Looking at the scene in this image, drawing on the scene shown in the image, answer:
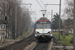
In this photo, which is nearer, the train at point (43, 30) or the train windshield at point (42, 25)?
the train at point (43, 30)

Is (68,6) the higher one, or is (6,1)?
(6,1)

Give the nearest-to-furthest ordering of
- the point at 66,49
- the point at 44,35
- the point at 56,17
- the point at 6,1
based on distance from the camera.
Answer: the point at 66,49 < the point at 44,35 < the point at 6,1 < the point at 56,17

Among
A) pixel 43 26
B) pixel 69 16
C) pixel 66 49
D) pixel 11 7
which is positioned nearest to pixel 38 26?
pixel 43 26

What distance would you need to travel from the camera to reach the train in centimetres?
2244

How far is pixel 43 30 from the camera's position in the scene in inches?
896

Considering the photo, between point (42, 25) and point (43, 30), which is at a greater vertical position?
point (42, 25)

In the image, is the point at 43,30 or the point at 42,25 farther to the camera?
the point at 42,25

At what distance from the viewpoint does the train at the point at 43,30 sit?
73.6 ft

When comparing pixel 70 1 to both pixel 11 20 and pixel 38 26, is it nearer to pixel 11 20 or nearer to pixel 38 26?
pixel 38 26

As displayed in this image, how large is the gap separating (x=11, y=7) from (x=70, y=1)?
562 inches

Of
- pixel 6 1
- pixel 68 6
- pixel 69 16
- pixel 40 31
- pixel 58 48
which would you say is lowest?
pixel 58 48

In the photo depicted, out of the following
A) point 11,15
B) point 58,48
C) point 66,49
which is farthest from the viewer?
point 11,15

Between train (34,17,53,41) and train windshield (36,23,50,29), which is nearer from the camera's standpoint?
train (34,17,53,41)

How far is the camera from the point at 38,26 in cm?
2344
